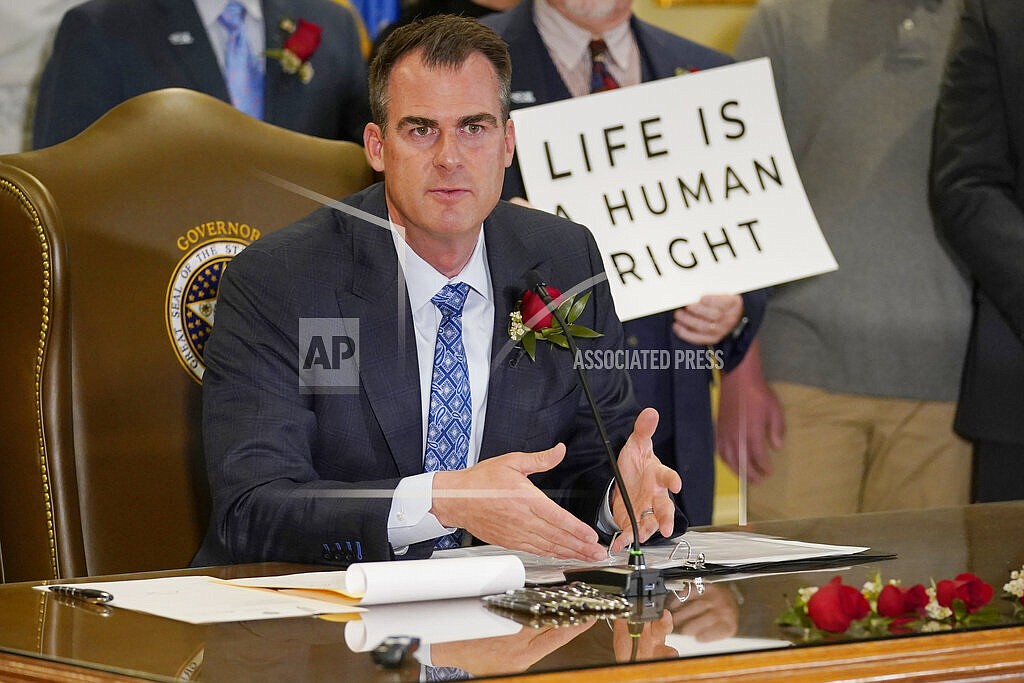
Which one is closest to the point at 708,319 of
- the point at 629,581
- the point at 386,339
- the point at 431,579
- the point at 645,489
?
the point at 386,339

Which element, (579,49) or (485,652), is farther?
(579,49)

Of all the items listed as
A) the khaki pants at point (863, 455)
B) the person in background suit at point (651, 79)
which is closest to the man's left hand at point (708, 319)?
the person in background suit at point (651, 79)

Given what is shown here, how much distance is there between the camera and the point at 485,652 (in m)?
1.09

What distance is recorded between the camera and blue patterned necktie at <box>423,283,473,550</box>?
190 cm

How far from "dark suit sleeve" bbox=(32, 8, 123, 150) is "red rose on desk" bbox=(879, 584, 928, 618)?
64.5 inches

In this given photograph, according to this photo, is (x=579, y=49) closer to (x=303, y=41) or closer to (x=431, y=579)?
(x=303, y=41)

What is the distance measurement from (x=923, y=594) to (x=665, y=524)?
412mm

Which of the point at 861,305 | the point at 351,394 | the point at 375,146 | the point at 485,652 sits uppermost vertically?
the point at 375,146

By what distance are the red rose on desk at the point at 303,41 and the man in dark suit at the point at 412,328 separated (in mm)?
521

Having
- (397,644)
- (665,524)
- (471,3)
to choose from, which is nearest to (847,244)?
(471,3)

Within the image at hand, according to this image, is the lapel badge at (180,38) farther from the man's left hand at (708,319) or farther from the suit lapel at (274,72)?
the man's left hand at (708,319)

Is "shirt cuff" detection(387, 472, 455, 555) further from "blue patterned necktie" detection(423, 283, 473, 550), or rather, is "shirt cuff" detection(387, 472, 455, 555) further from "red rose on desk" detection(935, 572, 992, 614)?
"red rose on desk" detection(935, 572, 992, 614)

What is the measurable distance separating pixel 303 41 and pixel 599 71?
0.55 metres

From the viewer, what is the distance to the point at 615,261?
2.25 metres
